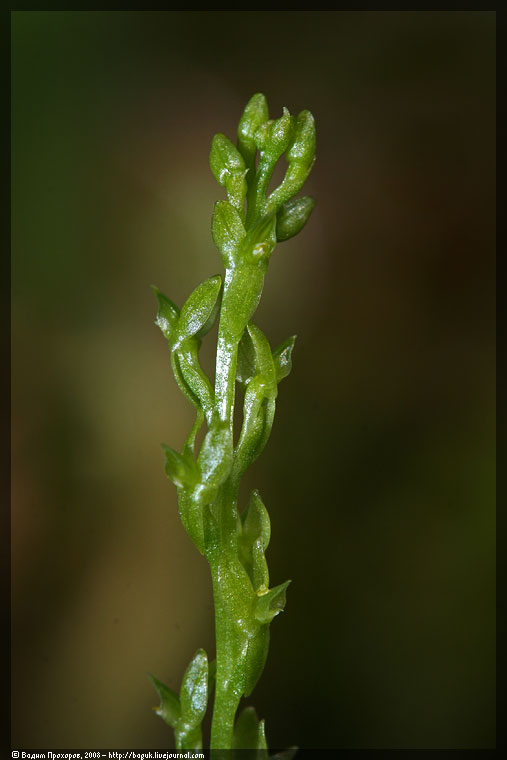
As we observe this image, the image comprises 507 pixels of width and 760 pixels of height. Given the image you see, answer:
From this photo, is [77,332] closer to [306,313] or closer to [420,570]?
[306,313]

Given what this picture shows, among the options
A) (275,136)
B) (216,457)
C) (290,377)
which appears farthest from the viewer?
(290,377)

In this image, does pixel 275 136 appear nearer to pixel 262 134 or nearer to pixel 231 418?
pixel 262 134

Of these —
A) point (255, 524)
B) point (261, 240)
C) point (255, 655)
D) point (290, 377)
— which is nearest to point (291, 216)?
point (261, 240)

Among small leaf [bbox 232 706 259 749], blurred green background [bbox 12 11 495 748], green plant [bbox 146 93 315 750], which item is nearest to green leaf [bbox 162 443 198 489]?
green plant [bbox 146 93 315 750]

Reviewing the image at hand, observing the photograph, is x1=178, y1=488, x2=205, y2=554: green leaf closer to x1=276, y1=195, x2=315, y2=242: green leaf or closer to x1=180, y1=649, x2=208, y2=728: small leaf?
x1=180, y1=649, x2=208, y2=728: small leaf

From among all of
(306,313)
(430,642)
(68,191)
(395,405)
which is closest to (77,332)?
A: (68,191)

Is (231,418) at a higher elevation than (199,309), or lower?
lower

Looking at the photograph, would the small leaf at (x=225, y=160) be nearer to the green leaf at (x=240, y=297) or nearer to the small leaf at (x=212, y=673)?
the green leaf at (x=240, y=297)
